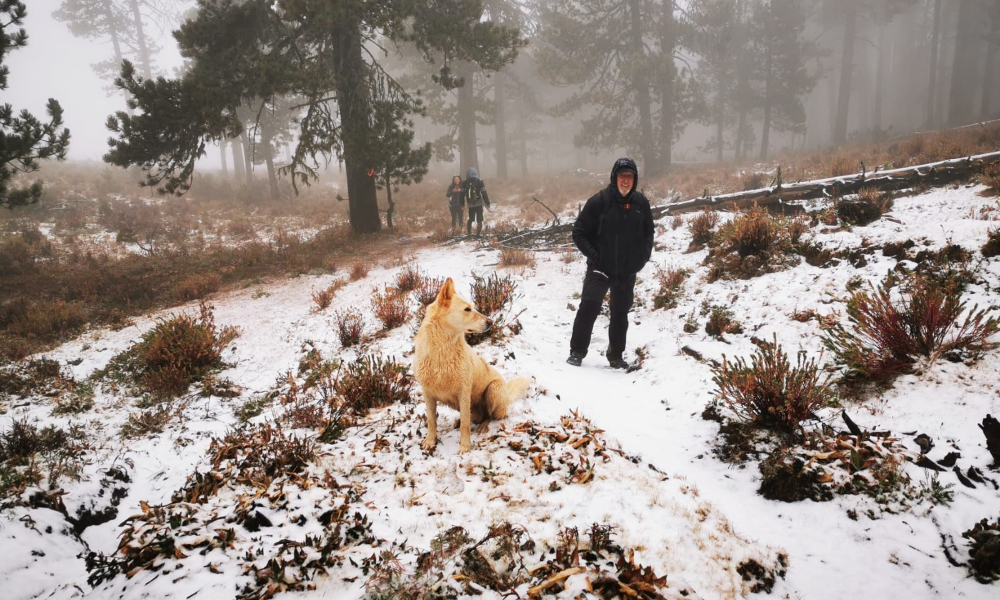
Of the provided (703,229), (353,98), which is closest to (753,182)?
(703,229)

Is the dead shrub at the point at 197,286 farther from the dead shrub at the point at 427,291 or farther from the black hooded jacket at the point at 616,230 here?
the black hooded jacket at the point at 616,230

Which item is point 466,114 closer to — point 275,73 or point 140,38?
point 275,73

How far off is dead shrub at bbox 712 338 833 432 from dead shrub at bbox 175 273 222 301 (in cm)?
931

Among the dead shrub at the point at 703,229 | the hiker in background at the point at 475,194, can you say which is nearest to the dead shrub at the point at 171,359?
the hiker in background at the point at 475,194

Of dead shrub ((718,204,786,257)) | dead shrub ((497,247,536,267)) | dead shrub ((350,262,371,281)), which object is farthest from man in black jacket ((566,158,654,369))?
dead shrub ((350,262,371,281))

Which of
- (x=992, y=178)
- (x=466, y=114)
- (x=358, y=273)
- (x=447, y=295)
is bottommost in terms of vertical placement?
(x=358, y=273)

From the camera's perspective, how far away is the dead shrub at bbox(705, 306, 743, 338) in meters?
5.40

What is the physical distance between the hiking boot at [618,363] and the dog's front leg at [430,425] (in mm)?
2856

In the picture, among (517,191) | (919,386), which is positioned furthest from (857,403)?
(517,191)

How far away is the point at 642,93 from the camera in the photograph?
65.2 ft

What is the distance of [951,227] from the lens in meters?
5.38

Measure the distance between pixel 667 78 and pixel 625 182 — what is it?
1736cm

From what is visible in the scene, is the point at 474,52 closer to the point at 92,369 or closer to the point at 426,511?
the point at 92,369

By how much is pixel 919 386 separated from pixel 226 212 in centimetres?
2206
